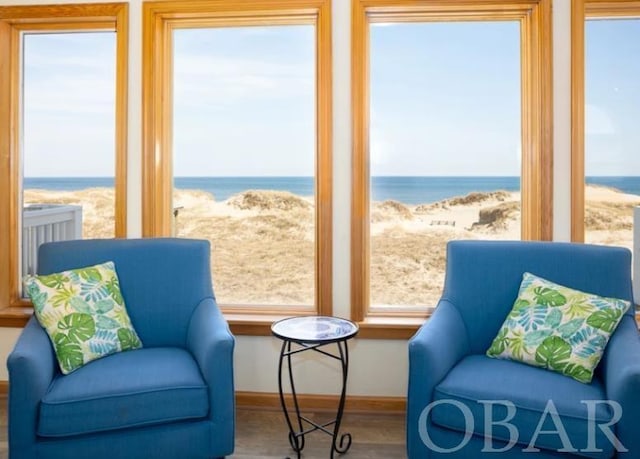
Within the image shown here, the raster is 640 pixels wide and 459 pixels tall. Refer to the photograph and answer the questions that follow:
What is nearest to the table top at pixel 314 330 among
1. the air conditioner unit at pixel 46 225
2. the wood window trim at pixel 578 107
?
the wood window trim at pixel 578 107

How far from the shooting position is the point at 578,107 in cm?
259

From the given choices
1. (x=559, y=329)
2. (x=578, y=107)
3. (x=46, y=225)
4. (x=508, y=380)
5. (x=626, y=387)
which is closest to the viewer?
(x=626, y=387)

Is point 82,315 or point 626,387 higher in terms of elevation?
point 82,315

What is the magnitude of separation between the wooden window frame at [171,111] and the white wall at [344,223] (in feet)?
0.16

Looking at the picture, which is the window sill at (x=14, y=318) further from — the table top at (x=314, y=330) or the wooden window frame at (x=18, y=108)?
the table top at (x=314, y=330)

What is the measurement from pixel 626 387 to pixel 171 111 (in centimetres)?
256

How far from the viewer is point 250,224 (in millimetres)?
2906

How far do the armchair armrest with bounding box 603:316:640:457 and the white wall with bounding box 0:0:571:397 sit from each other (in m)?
0.91

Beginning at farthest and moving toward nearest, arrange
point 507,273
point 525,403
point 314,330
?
1. point 507,273
2. point 314,330
3. point 525,403

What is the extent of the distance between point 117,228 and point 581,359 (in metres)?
2.38

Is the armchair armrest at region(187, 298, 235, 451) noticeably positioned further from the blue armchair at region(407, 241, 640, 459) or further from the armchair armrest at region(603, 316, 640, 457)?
the armchair armrest at region(603, 316, 640, 457)

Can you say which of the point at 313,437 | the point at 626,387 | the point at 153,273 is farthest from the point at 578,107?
the point at 153,273

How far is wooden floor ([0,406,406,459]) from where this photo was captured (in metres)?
2.24

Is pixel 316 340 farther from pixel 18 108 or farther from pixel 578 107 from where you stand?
pixel 18 108
